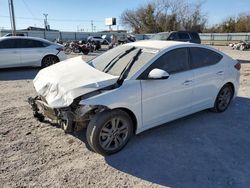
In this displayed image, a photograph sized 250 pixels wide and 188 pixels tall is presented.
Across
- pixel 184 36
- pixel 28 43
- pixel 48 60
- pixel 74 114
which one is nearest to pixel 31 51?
pixel 28 43

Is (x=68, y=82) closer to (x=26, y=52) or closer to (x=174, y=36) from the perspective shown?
(x=26, y=52)

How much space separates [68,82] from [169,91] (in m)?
1.62

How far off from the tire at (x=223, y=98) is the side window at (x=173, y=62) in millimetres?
1326

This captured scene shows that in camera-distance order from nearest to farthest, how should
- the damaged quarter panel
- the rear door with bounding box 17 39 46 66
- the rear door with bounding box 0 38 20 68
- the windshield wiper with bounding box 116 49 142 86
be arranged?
the damaged quarter panel, the windshield wiper with bounding box 116 49 142 86, the rear door with bounding box 0 38 20 68, the rear door with bounding box 17 39 46 66

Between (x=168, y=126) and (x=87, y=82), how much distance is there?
188cm

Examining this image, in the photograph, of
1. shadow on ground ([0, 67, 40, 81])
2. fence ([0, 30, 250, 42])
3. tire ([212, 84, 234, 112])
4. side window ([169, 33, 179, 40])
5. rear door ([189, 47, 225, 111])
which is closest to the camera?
rear door ([189, 47, 225, 111])

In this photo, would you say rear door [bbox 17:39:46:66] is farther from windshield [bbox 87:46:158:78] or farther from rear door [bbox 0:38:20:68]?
windshield [bbox 87:46:158:78]

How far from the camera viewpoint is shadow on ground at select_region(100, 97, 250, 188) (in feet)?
10.4

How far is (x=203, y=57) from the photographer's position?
15.9 feet

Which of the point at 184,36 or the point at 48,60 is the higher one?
the point at 184,36

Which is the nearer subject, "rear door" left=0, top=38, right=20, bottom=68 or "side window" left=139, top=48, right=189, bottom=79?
"side window" left=139, top=48, right=189, bottom=79

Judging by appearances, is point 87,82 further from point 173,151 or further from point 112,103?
point 173,151

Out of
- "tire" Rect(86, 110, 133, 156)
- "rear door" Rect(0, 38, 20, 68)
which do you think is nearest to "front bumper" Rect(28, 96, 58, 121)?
"tire" Rect(86, 110, 133, 156)

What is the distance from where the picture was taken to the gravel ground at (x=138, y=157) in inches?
123
